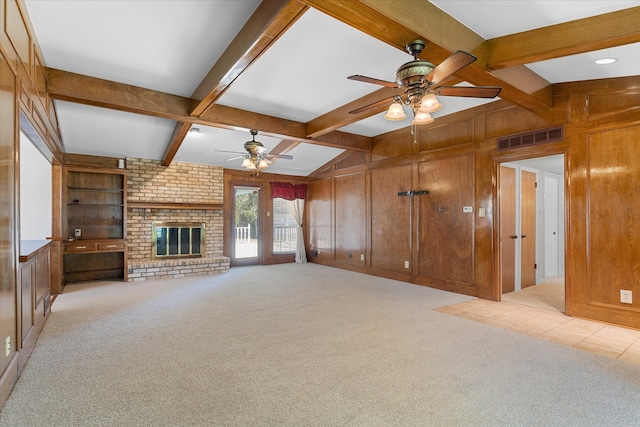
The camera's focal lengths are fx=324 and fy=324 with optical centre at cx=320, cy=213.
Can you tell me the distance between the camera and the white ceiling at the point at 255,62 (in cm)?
263

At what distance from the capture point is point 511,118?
466 centimetres

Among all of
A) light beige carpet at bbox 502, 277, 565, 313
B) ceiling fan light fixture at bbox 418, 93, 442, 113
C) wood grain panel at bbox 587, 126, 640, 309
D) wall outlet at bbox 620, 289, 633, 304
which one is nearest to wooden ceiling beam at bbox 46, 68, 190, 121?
ceiling fan light fixture at bbox 418, 93, 442, 113

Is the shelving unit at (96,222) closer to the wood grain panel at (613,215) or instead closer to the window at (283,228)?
the window at (283,228)

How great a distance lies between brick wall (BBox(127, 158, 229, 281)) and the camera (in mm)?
6633

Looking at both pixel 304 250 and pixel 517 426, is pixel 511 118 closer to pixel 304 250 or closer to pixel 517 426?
pixel 517 426

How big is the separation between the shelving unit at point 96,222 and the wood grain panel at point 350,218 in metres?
4.55

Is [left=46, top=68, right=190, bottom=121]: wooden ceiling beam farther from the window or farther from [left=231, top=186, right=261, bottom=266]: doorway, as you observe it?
the window

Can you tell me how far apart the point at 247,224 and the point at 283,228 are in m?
1.00

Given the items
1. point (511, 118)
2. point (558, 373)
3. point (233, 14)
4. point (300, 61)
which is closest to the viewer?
point (558, 373)

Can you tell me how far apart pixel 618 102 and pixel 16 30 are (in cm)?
574

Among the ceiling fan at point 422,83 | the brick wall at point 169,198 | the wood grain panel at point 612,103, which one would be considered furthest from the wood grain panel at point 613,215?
the brick wall at point 169,198

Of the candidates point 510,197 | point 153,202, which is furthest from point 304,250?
point 510,197

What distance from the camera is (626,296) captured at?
3613 millimetres

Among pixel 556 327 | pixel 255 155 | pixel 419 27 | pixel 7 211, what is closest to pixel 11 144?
pixel 7 211
